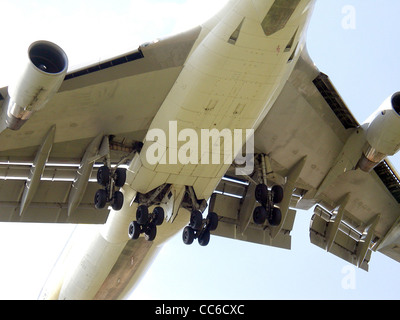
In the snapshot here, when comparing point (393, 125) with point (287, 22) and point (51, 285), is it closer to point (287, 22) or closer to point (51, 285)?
point (287, 22)

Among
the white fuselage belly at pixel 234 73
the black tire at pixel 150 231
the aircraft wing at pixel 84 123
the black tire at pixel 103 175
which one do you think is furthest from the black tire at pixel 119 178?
the black tire at pixel 150 231

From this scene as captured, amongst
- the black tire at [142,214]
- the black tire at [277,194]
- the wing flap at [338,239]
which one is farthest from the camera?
the wing flap at [338,239]

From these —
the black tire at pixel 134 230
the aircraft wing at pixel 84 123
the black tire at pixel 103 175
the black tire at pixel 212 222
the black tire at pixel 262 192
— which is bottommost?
the black tire at pixel 134 230

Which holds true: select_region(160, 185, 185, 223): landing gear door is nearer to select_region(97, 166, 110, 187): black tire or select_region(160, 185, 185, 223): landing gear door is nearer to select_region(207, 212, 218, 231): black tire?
select_region(207, 212, 218, 231): black tire

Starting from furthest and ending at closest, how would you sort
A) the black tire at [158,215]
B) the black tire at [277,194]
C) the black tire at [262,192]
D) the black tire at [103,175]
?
1. the black tire at [277,194]
2. the black tire at [262,192]
3. the black tire at [158,215]
4. the black tire at [103,175]

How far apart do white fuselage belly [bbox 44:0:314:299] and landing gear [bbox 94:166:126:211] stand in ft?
1.48

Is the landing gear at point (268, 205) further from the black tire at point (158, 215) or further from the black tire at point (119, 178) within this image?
the black tire at point (119, 178)

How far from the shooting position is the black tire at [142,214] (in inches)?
722

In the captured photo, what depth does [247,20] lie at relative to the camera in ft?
47.7

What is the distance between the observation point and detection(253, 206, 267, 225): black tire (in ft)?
64.3

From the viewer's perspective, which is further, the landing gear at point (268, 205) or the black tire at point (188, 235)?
the landing gear at point (268, 205)

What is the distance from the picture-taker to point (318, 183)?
20969 mm

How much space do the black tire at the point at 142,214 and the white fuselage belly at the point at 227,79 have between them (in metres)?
0.49

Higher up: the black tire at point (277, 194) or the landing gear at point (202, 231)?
the black tire at point (277, 194)
